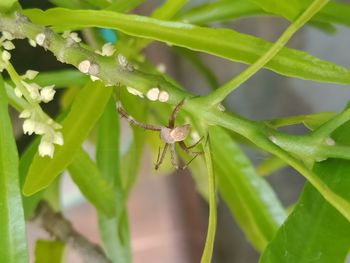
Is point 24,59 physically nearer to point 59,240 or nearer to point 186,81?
point 59,240

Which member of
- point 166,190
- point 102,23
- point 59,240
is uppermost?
point 166,190

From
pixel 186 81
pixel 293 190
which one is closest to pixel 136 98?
pixel 293 190

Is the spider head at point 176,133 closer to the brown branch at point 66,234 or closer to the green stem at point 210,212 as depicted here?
the green stem at point 210,212

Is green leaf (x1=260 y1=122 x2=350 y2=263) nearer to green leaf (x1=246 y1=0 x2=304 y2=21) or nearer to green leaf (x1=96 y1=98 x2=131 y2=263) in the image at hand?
green leaf (x1=246 y1=0 x2=304 y2=21)

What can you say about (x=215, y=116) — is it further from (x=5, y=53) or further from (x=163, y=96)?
(x=5, y=53)

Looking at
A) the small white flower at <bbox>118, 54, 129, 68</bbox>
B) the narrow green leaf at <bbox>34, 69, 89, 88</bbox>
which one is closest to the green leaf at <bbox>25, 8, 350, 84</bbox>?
the small white flower at <bbox>118, 54, 129, 68</bbox>

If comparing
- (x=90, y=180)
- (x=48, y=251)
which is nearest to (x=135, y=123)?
(x=90, y=180)

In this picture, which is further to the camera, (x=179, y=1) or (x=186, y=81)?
(x=186, y=81)
